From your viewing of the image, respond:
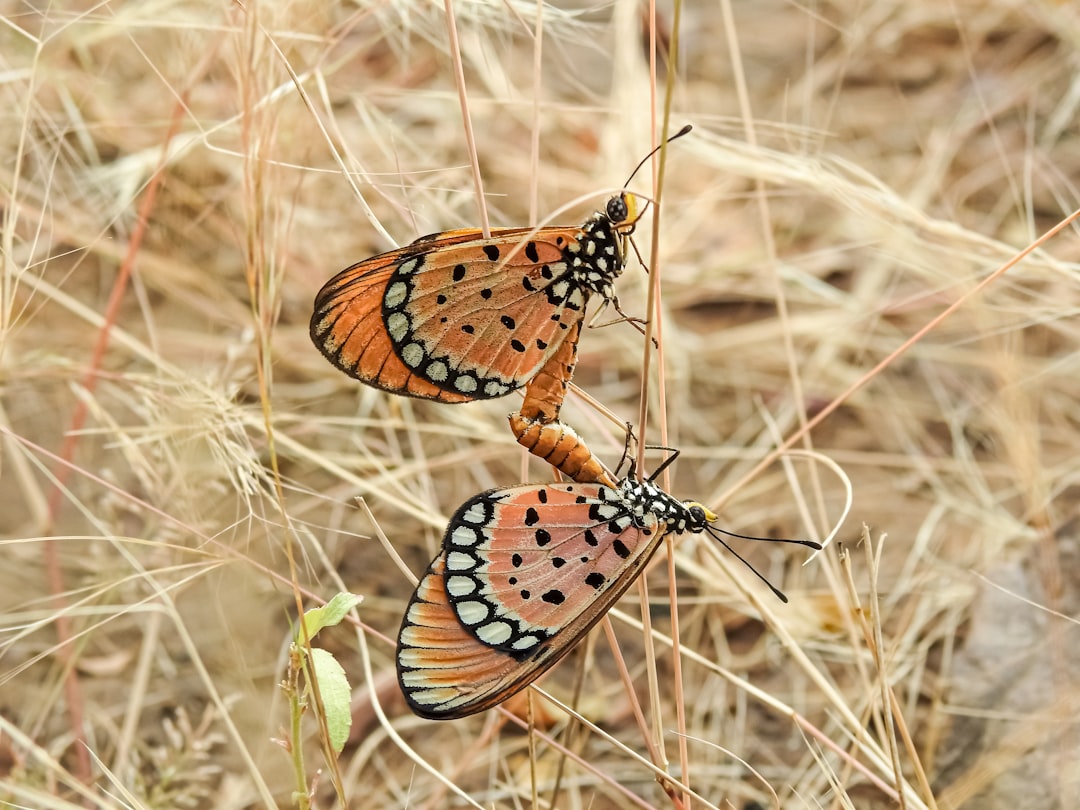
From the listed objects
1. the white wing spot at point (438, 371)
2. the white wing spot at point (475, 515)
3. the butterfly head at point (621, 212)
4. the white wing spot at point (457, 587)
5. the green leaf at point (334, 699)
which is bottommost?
the green leaf at point (334, 699)

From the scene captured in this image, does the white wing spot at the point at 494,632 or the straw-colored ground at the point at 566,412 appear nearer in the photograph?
the white wing spot at the point at 494,632

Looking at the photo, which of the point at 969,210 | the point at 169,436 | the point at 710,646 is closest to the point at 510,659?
the point at 169,436

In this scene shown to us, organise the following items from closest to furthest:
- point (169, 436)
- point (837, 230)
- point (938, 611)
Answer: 1. point (169, 436)
2. point (938, 611)
3. point (837, 230)

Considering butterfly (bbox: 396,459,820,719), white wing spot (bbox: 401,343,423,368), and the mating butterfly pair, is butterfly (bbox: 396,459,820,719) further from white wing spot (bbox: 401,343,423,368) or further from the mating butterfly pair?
white wing spot (bbox: 401,343,423,368)

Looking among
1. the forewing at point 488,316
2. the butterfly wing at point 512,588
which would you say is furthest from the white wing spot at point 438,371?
the butterfly wing at point 512,588

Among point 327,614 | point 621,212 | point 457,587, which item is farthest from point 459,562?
point 621,212

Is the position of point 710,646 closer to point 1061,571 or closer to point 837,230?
point 1061,571

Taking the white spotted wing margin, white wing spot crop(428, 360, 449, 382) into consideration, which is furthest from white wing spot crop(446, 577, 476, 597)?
white wing spot crop(428, 360, 449, 382)

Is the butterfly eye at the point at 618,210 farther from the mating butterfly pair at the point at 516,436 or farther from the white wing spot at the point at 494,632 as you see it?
the white wing spot at the point at 494,632
